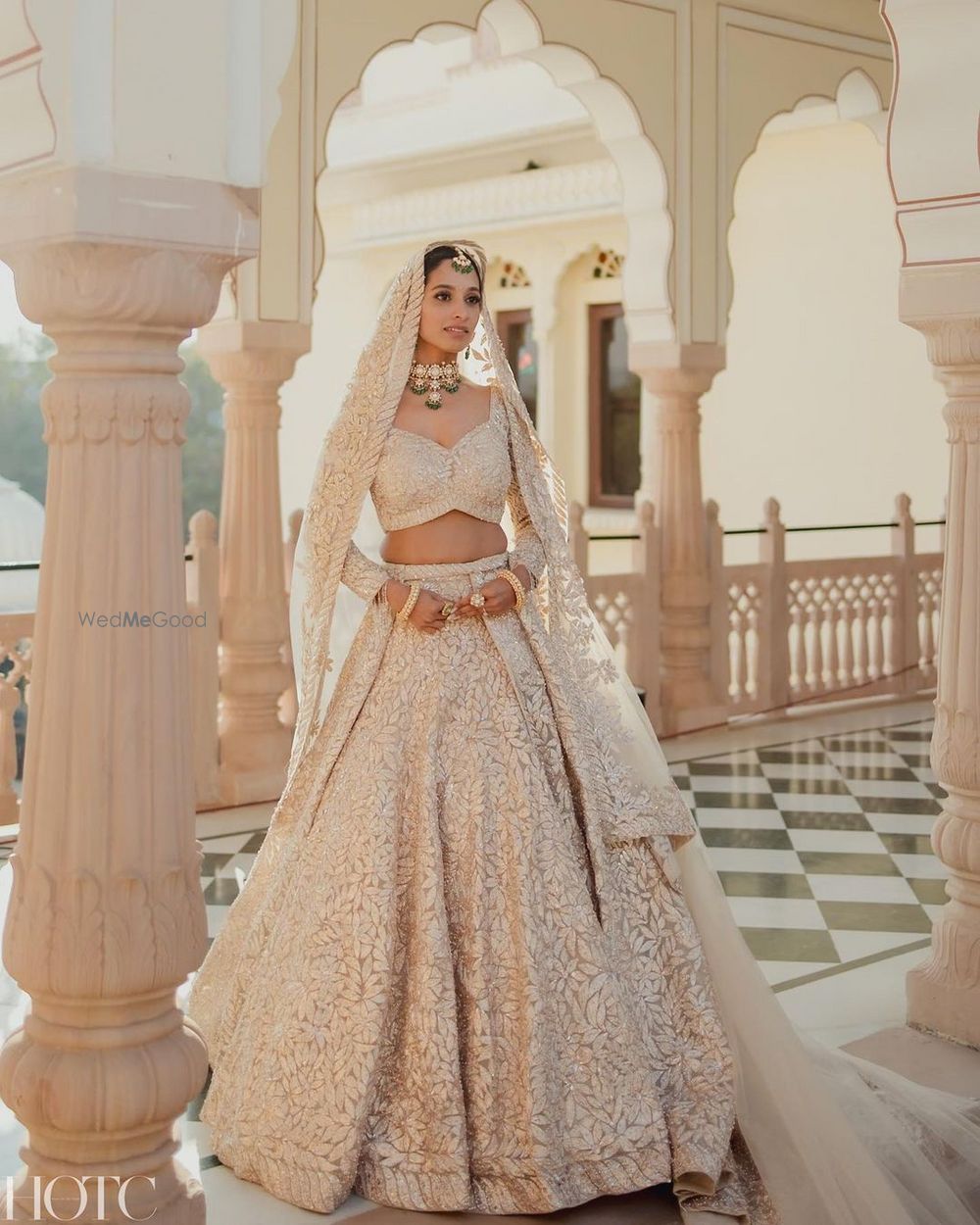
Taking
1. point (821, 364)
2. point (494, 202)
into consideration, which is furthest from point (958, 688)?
point (494, 202)

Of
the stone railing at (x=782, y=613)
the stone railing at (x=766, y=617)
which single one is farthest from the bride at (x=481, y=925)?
the stone railing at (x=782, y=613)

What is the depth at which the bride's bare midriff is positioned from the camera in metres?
3.28

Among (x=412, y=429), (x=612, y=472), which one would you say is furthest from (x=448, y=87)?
(x=412, y=429)

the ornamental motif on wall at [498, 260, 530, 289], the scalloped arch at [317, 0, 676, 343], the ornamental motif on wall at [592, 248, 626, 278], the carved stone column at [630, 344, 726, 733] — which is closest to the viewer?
the scalloped arch at [317, 0, 676, 343]

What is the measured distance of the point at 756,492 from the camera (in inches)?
425

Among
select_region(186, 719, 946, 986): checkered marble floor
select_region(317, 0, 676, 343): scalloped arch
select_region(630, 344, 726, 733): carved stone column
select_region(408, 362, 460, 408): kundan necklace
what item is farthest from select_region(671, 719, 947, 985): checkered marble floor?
select_region(317, 0, 676, 343): scalloped arch

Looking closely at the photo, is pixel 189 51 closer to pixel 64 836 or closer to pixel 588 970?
pixel 64 836

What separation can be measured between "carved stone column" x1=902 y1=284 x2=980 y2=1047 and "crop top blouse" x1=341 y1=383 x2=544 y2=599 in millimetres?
1099

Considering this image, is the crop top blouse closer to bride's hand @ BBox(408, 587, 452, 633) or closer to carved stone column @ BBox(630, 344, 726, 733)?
bride's hand @ BBox(408, 587, 452, 633)

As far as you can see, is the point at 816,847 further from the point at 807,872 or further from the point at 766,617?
the point at 766,617

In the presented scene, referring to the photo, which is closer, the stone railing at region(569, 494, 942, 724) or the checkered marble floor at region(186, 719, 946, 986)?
the checkered marble floor at region(186, 719, 946, 986)

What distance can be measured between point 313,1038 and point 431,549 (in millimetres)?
1003

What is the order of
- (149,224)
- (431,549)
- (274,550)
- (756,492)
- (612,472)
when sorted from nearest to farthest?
1. (149,224)
2. (431,549)
3. (274,550)
4. (756,492)
5. (612,472)

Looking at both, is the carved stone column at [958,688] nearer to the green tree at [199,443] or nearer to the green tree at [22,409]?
the green tree at [22,409]
